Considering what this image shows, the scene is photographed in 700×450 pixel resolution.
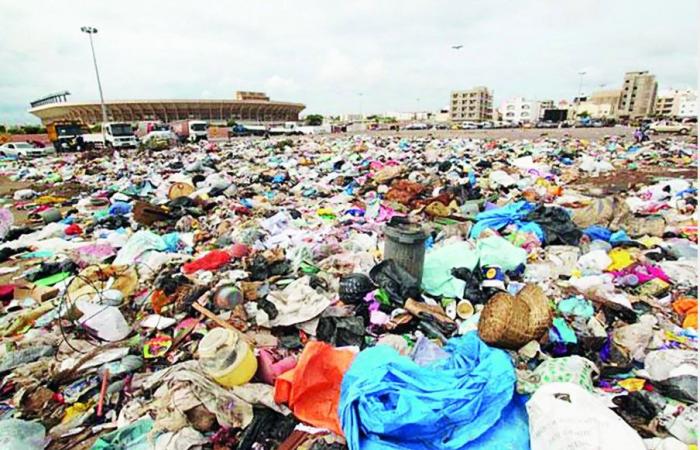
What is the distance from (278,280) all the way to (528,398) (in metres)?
2.32

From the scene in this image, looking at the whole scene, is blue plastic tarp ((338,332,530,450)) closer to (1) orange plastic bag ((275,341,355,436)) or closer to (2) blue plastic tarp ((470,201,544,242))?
(1) orange plastic bag ((275,341,355,436))

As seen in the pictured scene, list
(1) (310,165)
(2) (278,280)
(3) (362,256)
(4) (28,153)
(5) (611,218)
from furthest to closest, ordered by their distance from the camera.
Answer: (4) (28,153) → (1) (310,165) → (5) (611,218) → (3) (362,256) → (2) (278,280)

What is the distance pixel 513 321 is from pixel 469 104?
293 ft

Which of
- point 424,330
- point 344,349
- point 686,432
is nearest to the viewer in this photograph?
point 686,432

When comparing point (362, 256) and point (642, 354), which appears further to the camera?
point (362, 256)

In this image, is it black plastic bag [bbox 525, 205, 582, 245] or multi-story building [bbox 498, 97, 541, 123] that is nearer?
black plastic bag [bbox 525, 205, 582, 245]

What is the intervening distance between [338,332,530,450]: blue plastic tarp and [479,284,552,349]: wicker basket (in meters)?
0.34

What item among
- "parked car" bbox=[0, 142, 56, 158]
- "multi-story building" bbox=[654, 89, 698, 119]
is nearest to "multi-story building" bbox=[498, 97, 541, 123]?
"multi-story building" bbox=[654, 89, 698, 119]

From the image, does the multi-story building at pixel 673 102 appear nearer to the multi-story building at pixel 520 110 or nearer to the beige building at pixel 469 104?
the multi-story building at pixel 520 110

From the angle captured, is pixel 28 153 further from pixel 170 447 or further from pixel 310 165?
pixel 170 447

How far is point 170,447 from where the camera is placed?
1.82m

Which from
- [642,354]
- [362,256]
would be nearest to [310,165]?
[362,256]

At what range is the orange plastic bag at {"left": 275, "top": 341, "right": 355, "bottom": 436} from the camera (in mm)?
1971

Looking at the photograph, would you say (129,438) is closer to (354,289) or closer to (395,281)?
(354,289)
